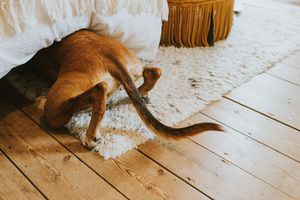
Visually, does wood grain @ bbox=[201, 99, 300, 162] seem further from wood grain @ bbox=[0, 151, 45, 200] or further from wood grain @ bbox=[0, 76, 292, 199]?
wood grain @ bbox=[0, 151, 45, 200]

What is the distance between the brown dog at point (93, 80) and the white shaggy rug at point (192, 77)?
3.6 inches

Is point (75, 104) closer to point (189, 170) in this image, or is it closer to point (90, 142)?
point (90, 142)

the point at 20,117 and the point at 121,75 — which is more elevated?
the point at 121,75

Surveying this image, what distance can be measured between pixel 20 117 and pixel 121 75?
1.55ft

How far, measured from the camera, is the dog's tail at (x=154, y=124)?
105cm

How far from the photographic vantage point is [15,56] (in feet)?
3.70

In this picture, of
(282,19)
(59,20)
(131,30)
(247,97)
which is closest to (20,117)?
(59,20)

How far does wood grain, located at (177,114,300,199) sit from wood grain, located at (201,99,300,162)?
0.12 ft

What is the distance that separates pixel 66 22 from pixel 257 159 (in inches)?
32.7

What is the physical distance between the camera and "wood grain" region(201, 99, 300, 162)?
1.20 metres

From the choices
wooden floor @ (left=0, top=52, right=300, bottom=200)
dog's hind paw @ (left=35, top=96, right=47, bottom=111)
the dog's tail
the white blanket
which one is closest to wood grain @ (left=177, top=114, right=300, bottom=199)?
wooden floor @ (left=0, top=52, right=300, bottom=200)

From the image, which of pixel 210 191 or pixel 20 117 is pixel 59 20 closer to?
pixel 20 117

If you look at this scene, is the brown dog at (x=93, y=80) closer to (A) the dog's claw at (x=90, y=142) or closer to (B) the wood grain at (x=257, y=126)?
(A) the dog's claw at (x=90, y=142)

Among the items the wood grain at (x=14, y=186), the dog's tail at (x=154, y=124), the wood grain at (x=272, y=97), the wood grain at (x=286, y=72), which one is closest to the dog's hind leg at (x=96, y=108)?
the dog's tail at (x=154, y=124)
